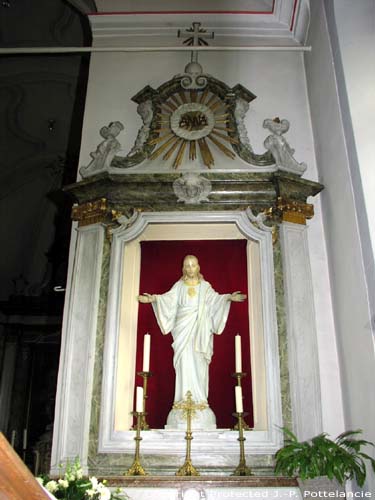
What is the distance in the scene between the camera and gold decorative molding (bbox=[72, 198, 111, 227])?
16.0ft

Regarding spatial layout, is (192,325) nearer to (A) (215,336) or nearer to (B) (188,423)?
(A) (215,336)

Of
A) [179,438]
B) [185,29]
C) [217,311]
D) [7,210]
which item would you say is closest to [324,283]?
[217,311]

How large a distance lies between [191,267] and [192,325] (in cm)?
53

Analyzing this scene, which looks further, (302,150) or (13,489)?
(302,150)

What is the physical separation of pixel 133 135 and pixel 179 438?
291 centimetres

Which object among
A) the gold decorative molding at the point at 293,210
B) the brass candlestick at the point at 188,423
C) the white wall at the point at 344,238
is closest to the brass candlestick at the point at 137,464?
the brass candlestick at the point at 188,423

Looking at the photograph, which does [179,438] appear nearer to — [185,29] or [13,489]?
[13,489]

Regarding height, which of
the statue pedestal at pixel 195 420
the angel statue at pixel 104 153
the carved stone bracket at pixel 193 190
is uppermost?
the angel statue at pixel 104 153

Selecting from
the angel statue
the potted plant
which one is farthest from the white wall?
the angel statue

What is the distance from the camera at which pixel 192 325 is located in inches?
185

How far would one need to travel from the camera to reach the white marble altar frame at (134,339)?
13.4 ft

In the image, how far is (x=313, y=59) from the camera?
550 cm

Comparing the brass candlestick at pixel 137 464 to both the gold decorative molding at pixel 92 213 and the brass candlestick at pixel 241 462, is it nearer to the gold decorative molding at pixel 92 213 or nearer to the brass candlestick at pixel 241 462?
the brass candlestick at pixel 241 462

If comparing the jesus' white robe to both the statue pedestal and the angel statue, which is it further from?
the angel statue
